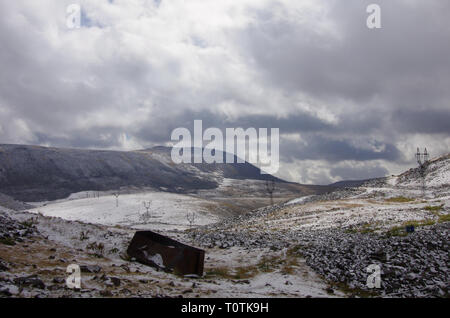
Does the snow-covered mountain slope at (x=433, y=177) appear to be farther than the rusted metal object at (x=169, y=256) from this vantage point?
Yes

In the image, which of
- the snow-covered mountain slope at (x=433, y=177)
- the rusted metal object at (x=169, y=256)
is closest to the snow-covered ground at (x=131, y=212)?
the rusted metal object at (x=169, y=256)

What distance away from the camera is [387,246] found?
21.8 metres

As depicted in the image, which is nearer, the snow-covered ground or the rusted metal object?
the rusted metal object

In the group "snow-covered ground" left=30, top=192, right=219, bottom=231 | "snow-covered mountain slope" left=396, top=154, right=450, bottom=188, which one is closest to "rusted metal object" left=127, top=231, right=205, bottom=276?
"snow-covered ground" left=30, top=192, right=219, bottom=231

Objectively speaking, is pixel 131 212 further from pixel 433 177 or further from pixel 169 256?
pixel 433 177

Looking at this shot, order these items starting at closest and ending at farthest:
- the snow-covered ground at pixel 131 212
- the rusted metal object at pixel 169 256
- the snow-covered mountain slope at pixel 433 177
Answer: the rusted metal object at pixel 169 256, the snow-covered ground at pixel 131 212, the snow-covered mountain slope at pixel 433 177

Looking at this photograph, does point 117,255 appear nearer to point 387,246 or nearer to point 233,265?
point 233,265

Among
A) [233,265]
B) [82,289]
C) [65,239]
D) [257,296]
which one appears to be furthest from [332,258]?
[65,239]

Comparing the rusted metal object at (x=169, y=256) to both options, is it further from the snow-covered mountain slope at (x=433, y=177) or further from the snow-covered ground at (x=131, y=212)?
→ the snow-covered mountain slope at (x=433, y=177)

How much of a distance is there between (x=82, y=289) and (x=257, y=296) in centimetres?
665

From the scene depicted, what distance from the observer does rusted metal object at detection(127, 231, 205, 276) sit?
17.8 m

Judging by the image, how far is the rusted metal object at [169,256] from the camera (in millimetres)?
17781

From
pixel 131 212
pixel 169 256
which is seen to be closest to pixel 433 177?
pixel 131 212

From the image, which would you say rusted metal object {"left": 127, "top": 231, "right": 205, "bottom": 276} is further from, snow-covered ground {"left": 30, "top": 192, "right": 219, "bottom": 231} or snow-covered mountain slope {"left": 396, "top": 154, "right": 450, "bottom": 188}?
snow-covered mountain slope {"left": 396, "top": 154, "right": 450, "bottom": 188}
